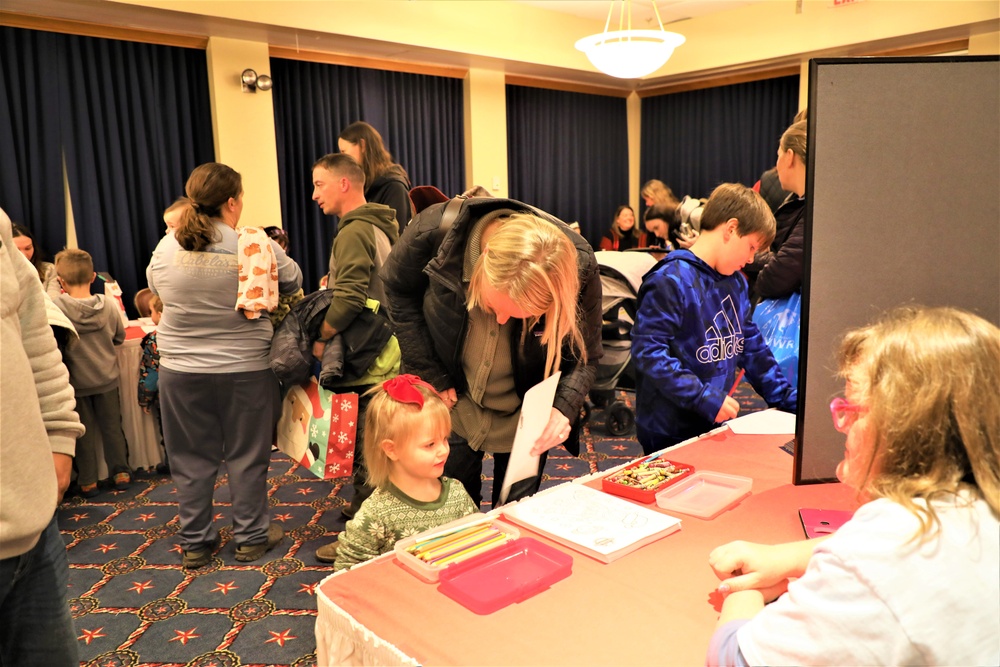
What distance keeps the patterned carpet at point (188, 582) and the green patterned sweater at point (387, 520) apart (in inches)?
36.4

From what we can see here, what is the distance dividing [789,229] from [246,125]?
13.6 ft

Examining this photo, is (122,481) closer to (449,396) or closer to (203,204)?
(203,204)

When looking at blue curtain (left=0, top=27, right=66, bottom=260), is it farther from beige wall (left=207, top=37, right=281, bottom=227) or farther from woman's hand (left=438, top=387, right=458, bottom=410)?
woman's hand (left=438, top=387, right=458, bottom=410)

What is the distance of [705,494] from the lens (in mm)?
1533

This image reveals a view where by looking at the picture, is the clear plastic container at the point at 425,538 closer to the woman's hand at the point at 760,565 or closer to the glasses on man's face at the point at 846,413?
the woman's hand at the point at 760,565

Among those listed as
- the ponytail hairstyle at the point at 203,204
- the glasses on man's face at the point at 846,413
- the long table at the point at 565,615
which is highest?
the ponytail hairstyle at the point at 203,204

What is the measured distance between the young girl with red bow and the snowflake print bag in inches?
41.3

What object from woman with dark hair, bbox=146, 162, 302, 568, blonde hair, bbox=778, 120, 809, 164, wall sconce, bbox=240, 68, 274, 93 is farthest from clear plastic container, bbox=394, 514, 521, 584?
wall sconce, bbox=240, 68, 274, 93

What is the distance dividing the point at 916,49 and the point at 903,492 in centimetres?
662

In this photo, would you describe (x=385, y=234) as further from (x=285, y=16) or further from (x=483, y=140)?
(x=483, y=140)

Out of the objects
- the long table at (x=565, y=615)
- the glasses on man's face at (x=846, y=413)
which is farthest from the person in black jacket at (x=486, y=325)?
the glasses on man's face at (x=846, y=413)

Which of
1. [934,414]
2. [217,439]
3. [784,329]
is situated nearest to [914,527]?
[934,414]

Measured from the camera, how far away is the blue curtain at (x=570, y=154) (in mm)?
7480

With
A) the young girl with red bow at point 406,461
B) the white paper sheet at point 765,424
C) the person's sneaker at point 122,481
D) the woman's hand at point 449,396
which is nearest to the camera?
the young girl with red bow at point 406,461
